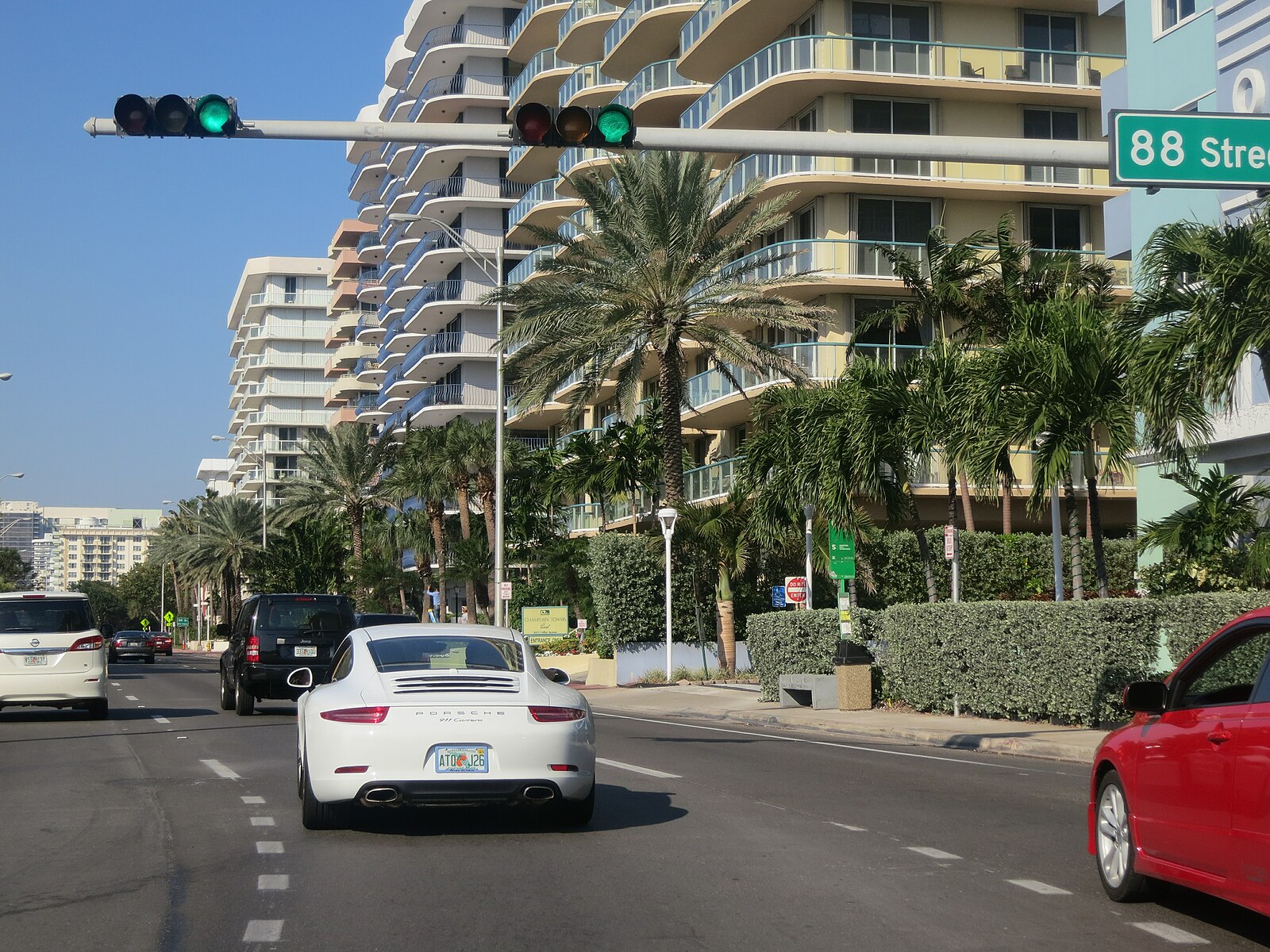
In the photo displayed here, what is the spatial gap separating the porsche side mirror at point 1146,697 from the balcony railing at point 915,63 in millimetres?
37185

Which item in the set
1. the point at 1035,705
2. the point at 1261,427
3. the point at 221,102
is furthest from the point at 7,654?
the point at 1261,427

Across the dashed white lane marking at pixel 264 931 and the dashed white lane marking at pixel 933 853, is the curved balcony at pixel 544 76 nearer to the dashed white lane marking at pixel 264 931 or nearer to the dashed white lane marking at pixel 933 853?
the dashed white lane marking at pixel 933 853

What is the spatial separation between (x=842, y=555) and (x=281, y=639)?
911cm

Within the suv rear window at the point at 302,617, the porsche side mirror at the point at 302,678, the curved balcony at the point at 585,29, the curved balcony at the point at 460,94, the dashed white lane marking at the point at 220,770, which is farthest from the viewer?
the curved balcony at the point at 460,94

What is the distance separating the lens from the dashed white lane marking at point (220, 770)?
49.3 feet

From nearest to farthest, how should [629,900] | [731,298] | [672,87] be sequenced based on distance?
[629,900] < [731,298] < [672,87]

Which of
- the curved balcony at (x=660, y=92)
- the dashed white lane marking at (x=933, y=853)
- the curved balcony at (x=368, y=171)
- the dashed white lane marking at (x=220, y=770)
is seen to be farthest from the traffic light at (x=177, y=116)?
the curved balcony at (x=368, y=171)

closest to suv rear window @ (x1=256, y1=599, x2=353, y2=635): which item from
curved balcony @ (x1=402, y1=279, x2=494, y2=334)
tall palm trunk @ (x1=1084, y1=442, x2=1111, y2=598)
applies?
tall palm trunk @ (x1=1084, y1=442, x2=1111, y2=598)

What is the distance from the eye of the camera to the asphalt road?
7.43m

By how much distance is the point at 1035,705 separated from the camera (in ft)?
68.6

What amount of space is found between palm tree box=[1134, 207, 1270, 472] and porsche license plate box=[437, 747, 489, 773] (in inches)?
372

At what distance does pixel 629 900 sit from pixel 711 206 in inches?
1171

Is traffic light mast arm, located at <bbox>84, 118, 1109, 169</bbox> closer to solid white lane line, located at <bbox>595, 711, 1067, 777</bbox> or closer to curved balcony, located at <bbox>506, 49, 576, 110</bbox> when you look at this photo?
solid white lane line, located at <bbox>595, 711, 1067, 777</bbox>

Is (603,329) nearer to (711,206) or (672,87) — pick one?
(711,206)
